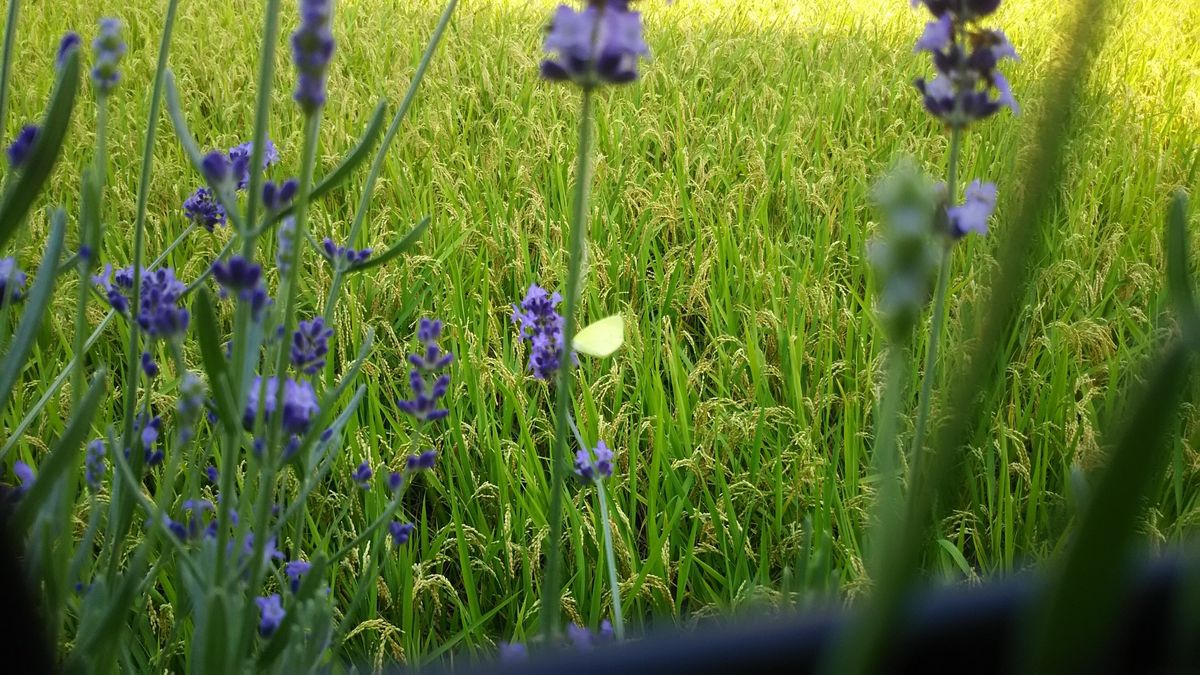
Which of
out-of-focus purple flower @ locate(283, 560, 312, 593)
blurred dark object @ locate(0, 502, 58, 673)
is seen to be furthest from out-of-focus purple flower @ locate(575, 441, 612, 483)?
blurred dark object @ locate(0, 502, 58, 673)

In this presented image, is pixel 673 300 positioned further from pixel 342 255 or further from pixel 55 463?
pixel 55 463

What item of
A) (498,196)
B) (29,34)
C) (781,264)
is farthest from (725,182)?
(29,34)

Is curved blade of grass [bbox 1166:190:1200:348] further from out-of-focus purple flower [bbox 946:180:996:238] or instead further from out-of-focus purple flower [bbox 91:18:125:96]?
out-of-focus purple flower [bbox 91:18:125:96]

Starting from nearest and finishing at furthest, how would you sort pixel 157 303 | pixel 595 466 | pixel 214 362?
pixel 214 362, pixel 157 303, pixel 595 466

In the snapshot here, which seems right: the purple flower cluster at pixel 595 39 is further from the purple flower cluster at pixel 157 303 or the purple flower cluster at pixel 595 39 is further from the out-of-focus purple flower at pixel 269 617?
the out-of-focus purple flower at pixel 269 617

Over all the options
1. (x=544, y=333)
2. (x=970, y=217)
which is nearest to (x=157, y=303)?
(x=544, y=333)

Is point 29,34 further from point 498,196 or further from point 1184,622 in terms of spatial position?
point 1184,622

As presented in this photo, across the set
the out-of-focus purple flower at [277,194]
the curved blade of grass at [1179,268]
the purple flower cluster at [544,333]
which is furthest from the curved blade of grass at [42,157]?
the curved blade of grass at [1179,268]
